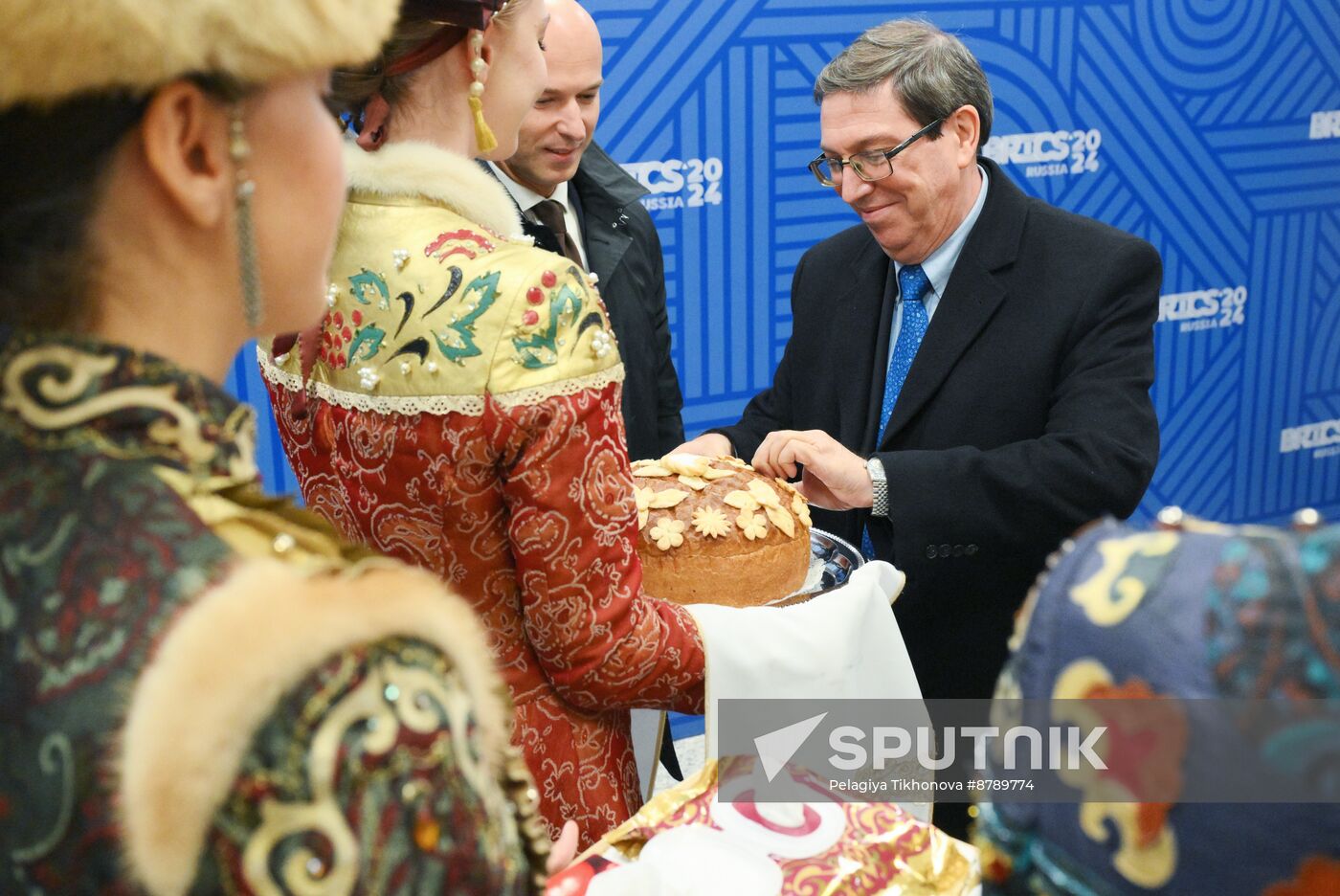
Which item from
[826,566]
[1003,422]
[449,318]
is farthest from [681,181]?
[449,318]

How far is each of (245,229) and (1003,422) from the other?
1602mm

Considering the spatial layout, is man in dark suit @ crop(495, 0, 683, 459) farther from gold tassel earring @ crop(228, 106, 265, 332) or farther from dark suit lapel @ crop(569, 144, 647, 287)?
gold tassel earring @ crop(228, 106, 265, 332)

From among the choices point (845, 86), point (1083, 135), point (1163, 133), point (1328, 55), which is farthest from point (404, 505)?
point (1328, 55)

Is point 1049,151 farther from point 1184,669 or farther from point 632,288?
point 1184,669

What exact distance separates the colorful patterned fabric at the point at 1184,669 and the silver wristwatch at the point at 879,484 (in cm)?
125

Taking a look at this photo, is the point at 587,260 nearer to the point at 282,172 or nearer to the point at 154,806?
the point at 282,172

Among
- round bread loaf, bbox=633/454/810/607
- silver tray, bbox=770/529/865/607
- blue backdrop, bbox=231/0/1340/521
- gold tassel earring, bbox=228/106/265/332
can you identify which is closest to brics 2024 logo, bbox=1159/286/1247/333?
blue backdrop, bbox=231/0/1340/521

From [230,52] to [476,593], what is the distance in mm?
747

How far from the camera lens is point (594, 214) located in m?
2.65

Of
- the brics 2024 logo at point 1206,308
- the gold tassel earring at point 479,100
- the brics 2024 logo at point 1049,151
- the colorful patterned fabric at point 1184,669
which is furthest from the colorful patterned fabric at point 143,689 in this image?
the brics 2024 logo at point 1206,308

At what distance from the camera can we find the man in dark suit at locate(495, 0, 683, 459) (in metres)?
2.36

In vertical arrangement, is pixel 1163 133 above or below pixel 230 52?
below

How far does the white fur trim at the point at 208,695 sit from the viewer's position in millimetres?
529

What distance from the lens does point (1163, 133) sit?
3980 mm
